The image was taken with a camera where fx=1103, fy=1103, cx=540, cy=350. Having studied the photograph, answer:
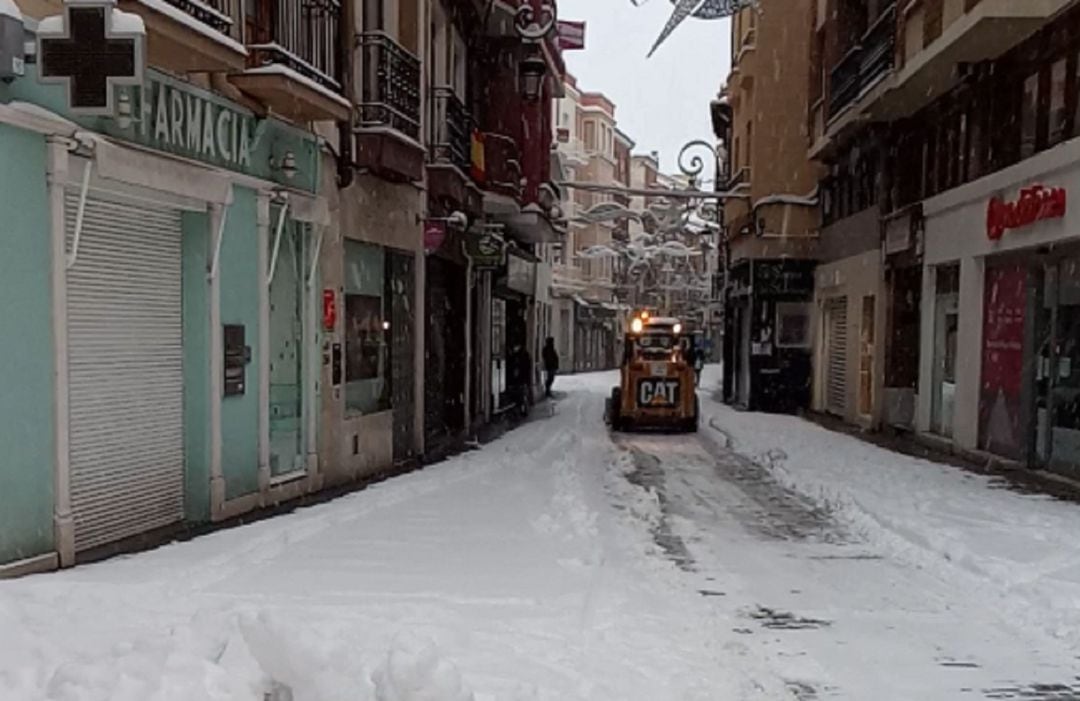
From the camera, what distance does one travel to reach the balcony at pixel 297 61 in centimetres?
1087

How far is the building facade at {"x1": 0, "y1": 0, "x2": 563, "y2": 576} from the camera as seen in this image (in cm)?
780

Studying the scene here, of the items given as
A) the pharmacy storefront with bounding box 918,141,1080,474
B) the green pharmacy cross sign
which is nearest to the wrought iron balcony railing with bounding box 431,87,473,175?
the pharmacy storefront with bounding box 918,141,1080,474

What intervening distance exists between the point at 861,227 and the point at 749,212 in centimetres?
691

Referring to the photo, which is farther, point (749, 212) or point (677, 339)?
point (749, 212)

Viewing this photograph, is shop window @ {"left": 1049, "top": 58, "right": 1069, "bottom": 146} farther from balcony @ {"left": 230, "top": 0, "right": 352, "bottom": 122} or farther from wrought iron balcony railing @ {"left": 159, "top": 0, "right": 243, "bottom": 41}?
wrought iron balcony railing @ {"left": 159, "top": 0, "right": 243, "bottom": 41}

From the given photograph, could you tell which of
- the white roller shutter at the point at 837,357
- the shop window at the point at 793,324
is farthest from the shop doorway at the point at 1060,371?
the shop window at the point at 793,324

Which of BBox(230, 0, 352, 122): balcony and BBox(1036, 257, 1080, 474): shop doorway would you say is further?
BBox(1036, 257, 1080, 474): shop doorway

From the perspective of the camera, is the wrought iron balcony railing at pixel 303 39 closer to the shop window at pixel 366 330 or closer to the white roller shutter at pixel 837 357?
the shop window at pixel 366 330

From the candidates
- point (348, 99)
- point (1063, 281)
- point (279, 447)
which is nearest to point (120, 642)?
point (279, 447)

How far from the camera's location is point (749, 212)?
3088cm

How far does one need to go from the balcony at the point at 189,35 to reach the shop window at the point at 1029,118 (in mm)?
10964

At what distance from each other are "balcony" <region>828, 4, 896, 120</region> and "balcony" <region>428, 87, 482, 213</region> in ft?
24.9

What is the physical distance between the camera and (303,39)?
496 inches

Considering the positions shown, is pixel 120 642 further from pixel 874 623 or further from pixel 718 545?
pixel 718 545
